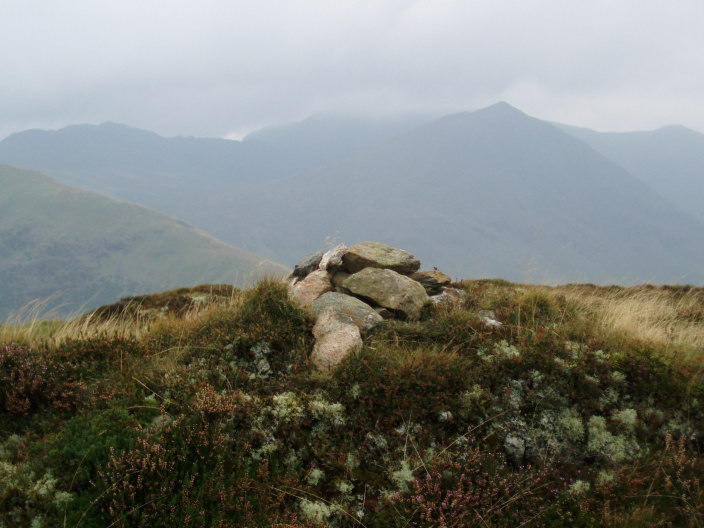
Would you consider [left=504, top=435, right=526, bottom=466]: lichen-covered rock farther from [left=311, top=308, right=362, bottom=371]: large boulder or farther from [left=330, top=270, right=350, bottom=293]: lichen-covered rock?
[left=330, top=270, right=350, bottom=293]: lichen-covered rock

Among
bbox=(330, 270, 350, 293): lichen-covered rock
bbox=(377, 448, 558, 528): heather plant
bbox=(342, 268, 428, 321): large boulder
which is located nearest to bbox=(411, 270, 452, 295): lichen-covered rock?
bbox=(342, 268, 428, 321): large boulder

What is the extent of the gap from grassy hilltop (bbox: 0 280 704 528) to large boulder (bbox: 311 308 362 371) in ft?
0.80

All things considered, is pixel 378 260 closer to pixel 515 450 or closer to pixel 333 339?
pixel 333 339

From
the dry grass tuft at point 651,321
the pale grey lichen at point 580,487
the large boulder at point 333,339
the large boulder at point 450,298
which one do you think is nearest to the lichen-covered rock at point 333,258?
the large boulder at point 450,298

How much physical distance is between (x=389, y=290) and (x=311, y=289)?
190 centimetres

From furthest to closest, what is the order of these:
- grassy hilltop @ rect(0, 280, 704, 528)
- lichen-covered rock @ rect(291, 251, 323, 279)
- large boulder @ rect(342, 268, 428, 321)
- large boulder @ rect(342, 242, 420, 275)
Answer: lichen-covered rock @ rect(291, 251, 323, 279)
large boulder @ rect(342, 242, 420, 275)
large boulder @ rect(342, 268, 428, 321)
grassy hilltop @ rect(0, 280, 704, 528)

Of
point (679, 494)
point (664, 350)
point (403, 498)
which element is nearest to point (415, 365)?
point (403, 498)

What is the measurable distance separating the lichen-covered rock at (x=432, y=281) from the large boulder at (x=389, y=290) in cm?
138

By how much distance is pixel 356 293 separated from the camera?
9.67 metres

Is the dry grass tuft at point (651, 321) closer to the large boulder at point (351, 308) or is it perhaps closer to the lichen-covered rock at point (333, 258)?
the large boulder at point (351, 308)

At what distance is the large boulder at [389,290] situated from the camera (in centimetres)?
913

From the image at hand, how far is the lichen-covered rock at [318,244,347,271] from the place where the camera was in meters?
11.6

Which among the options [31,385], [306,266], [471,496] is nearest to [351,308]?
[306,266]

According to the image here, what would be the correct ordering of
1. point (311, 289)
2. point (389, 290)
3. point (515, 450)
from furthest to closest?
point (311, 289), point (389, 290), point (515, 450)
